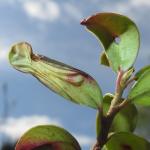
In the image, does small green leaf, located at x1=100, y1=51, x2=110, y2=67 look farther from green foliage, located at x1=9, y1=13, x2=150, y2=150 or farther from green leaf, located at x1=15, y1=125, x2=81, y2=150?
green leaf, located at x1=15, y1=125, x2=81, y2=150

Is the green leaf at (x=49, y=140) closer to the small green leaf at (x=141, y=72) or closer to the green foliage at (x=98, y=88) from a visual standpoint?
the green foliage at (x=98, y=88)

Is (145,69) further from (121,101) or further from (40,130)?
(40,130)

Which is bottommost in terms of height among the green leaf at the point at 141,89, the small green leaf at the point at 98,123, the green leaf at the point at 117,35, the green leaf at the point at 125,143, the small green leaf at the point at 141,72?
the green leaf at the point at 125,143

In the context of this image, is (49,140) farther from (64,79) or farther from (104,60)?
(104,60)

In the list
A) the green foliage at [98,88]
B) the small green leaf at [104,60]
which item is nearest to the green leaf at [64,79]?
the green foliage at [98,88]

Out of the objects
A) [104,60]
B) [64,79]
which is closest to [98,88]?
[64,79]

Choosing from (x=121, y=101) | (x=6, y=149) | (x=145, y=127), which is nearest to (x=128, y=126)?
(x=121, y=101)
